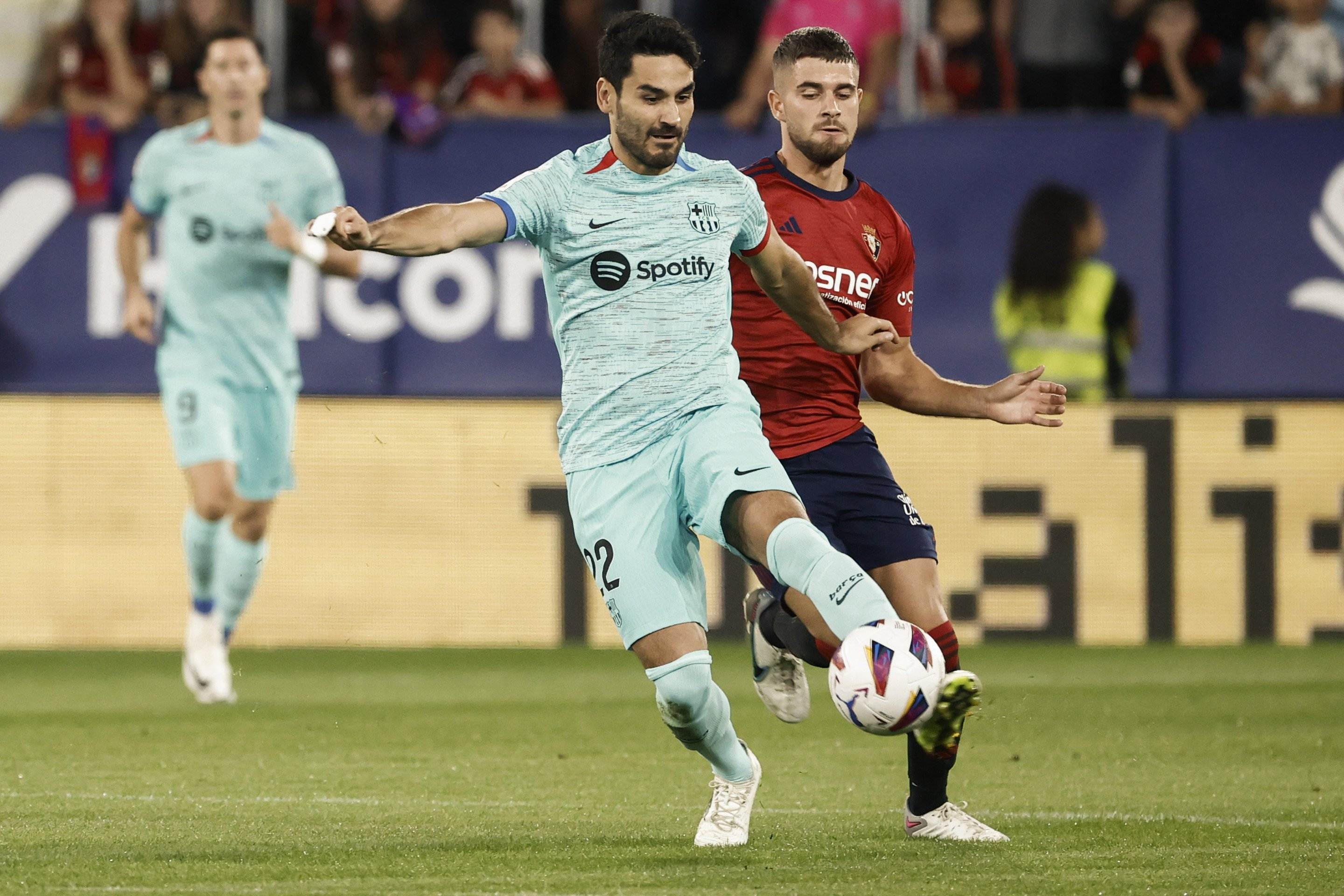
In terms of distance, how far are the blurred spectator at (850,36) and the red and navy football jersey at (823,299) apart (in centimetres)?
698

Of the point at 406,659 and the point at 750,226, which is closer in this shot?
the point at 750,226

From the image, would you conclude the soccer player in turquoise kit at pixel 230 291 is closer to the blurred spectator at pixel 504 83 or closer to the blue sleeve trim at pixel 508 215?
the blurred spectator at pixel 504 83

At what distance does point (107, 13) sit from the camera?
14.2m

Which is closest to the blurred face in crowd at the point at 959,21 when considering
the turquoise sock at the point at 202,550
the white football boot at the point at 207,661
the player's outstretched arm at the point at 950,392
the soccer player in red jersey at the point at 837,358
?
the turquoise sock at the point at 202,550

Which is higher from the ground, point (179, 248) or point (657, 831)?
point (179, 248)

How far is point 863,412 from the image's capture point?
12.7 meters

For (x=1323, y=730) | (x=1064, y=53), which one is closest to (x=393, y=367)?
(x=1064, y=53)

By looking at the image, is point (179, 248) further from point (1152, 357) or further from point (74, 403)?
point (1152, 357)

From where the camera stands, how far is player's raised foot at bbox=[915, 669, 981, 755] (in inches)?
203

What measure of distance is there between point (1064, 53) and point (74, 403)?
648 centimetres

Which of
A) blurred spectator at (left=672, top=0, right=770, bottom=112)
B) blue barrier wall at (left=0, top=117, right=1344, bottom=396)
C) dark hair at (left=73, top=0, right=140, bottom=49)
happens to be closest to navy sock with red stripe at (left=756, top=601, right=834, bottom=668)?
blue barrier wall at (left=0, top=117, right=1344, bottom=396)

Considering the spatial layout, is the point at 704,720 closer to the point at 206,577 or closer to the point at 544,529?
the point at 206,577

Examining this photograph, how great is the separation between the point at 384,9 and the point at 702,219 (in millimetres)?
8881

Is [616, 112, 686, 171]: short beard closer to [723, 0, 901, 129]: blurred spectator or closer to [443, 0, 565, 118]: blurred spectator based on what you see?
[723, 0, 901, 129]: blurred spectator
